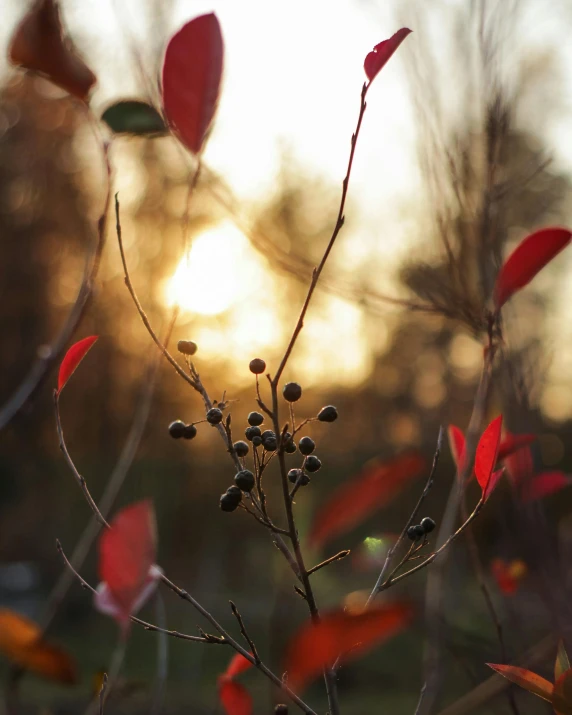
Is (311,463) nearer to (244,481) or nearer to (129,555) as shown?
(244,481)

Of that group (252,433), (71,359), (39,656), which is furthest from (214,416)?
(39,656)

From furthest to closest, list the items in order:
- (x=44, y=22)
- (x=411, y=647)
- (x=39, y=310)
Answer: (x=39, y=310) → (x=411, y=647) → (x=44, y=22)

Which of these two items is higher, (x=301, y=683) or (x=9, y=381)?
(x=301, y=683)

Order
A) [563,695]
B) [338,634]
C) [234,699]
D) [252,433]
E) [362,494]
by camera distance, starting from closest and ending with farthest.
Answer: [338,634]
[362,494]
[563,695]
[252,433]
[234,699]

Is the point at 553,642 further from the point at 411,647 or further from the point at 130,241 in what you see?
the point at 130,241

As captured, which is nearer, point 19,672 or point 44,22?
point 19,672

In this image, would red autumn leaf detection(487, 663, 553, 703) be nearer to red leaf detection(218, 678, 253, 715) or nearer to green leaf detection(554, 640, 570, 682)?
green leaf detection(554, 640, 570, 682)

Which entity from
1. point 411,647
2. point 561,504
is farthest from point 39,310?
point 561,504

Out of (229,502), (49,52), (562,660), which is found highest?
(49,52)
